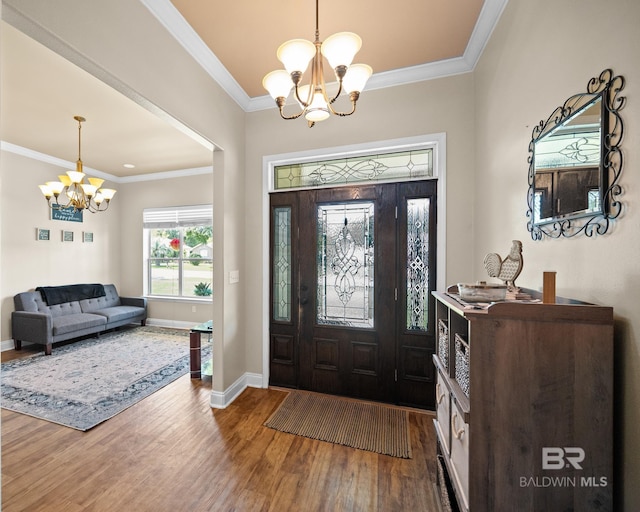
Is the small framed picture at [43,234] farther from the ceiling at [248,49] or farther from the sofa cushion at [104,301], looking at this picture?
the ceiling at [248,49]

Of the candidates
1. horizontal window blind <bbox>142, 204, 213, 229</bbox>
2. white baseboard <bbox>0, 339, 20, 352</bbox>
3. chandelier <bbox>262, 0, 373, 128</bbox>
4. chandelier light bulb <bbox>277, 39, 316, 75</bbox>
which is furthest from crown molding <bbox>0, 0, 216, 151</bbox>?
white baseboard <bbox>0, 339, 20, 352</bbox>

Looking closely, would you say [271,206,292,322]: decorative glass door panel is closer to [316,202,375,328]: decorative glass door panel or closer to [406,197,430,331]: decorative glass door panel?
[316,202,375,328]: decorative glass door panel

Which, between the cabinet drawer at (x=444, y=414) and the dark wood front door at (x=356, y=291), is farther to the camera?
the dark wood front door at (x=356, y=291)

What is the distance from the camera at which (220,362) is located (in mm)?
2719

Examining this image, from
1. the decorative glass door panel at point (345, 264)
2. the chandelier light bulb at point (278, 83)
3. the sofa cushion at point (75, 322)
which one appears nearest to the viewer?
the chandelier light bulb at point (278, 83)

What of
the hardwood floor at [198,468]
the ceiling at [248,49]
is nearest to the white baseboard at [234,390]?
the hardwood floor at [198,468]

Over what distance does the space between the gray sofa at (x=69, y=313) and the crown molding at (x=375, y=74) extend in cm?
431

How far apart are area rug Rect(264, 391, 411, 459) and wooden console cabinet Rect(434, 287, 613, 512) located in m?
1.28

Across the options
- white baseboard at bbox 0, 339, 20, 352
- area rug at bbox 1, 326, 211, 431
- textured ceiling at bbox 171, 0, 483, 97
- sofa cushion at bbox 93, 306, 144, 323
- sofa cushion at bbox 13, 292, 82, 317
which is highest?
textured ceiling at bbox 171, 0, 483, 97

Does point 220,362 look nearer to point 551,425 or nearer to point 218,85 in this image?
point 551,425

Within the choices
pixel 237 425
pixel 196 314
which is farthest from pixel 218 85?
pixel 196 314

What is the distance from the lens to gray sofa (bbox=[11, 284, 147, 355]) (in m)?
4.06

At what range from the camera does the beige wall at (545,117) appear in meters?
0.89

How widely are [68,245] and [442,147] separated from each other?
6542mm
